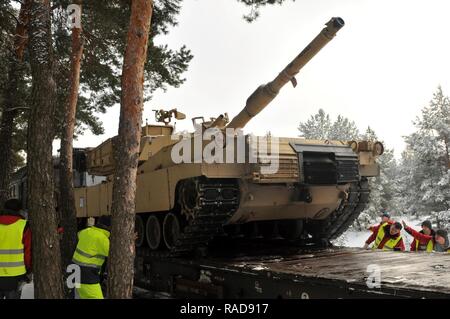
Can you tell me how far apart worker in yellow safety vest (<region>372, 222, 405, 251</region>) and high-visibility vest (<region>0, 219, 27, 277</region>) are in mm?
6822

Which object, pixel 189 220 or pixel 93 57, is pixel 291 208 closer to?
pixel 189 220

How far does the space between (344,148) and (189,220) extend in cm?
307

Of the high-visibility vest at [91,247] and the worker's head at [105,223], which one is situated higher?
the worker's head at [105,223]

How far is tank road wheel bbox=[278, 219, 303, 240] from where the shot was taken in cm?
962

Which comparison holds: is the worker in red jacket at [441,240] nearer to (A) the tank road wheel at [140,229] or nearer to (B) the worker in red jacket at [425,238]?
(B) the worker in red jacket at [425,238]

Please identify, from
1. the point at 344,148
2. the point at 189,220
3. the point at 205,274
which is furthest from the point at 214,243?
the point at 344,148

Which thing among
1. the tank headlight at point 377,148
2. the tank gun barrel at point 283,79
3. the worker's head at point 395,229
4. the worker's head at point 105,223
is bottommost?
the worker's head at point 395,229

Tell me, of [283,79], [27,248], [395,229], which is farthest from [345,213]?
[27,248]

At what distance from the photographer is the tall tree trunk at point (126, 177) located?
5926mm

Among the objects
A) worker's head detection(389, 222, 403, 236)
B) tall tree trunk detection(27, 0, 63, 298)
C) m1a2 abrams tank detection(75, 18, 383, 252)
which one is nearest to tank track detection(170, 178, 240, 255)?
m1a2 abrams tank detection(75, 18, 383, 252)

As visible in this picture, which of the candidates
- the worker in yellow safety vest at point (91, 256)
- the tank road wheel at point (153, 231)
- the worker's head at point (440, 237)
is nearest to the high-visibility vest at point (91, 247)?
the worker in yellow safety vest at point (91, 256)

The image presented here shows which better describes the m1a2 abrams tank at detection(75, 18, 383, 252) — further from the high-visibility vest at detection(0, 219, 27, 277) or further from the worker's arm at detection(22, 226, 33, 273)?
the high-visibility vest at detection(0, 219, 27, 277)

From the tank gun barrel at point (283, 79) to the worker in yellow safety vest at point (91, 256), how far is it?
3806mm
